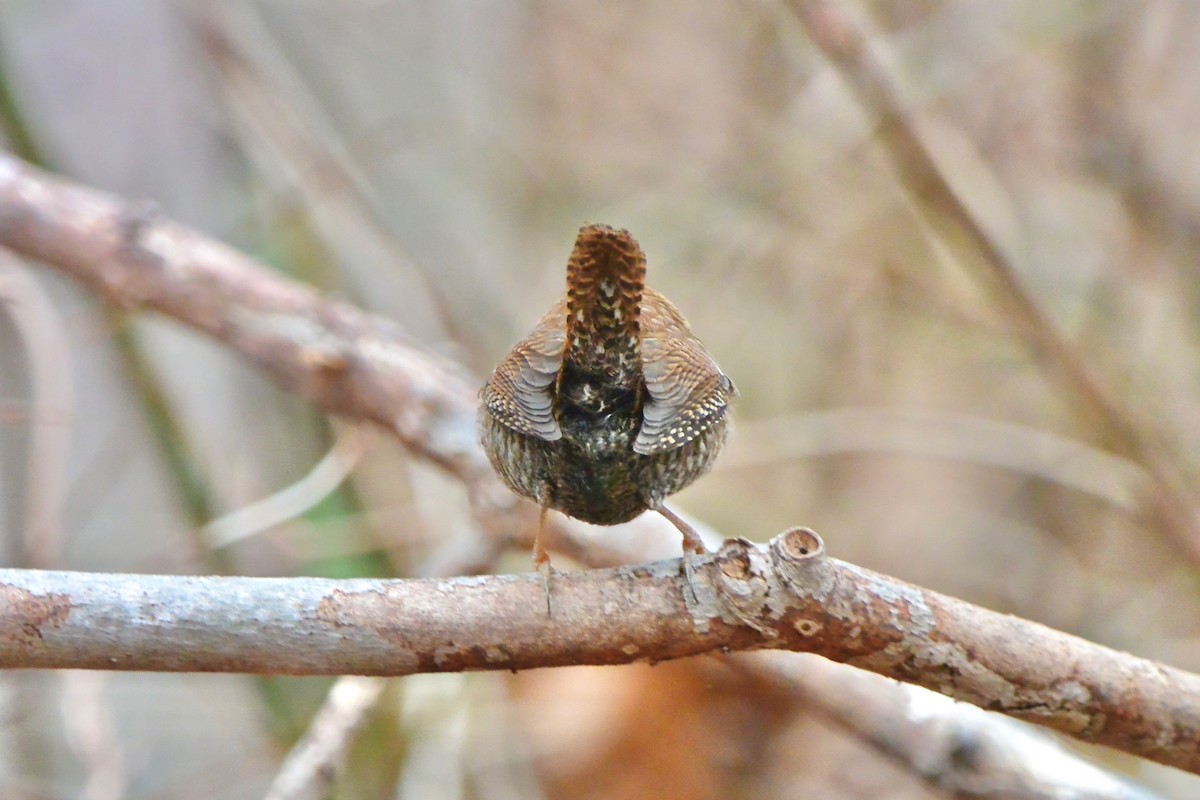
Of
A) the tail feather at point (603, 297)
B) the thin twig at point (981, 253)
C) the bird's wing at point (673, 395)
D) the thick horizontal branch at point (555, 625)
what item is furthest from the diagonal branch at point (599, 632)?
the thin twig at point (981, 253)

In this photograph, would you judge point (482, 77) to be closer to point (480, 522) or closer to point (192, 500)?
point (192, 500)

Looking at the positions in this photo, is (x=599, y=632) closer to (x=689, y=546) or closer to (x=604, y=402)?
(x=604, y=402)

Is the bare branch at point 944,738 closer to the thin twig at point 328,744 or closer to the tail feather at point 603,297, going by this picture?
the thin twig at point 328,744

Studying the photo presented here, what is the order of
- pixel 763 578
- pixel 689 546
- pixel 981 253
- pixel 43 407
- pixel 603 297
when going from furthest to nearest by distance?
pixel 43 407 < pixel 981 253 < pixel 689 546 < pixel 603 297 < pixel 763 578

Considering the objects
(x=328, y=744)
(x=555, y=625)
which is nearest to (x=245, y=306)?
(x=328, y=744)

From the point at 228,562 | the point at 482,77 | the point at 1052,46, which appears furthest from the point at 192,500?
the point at 1052,46
